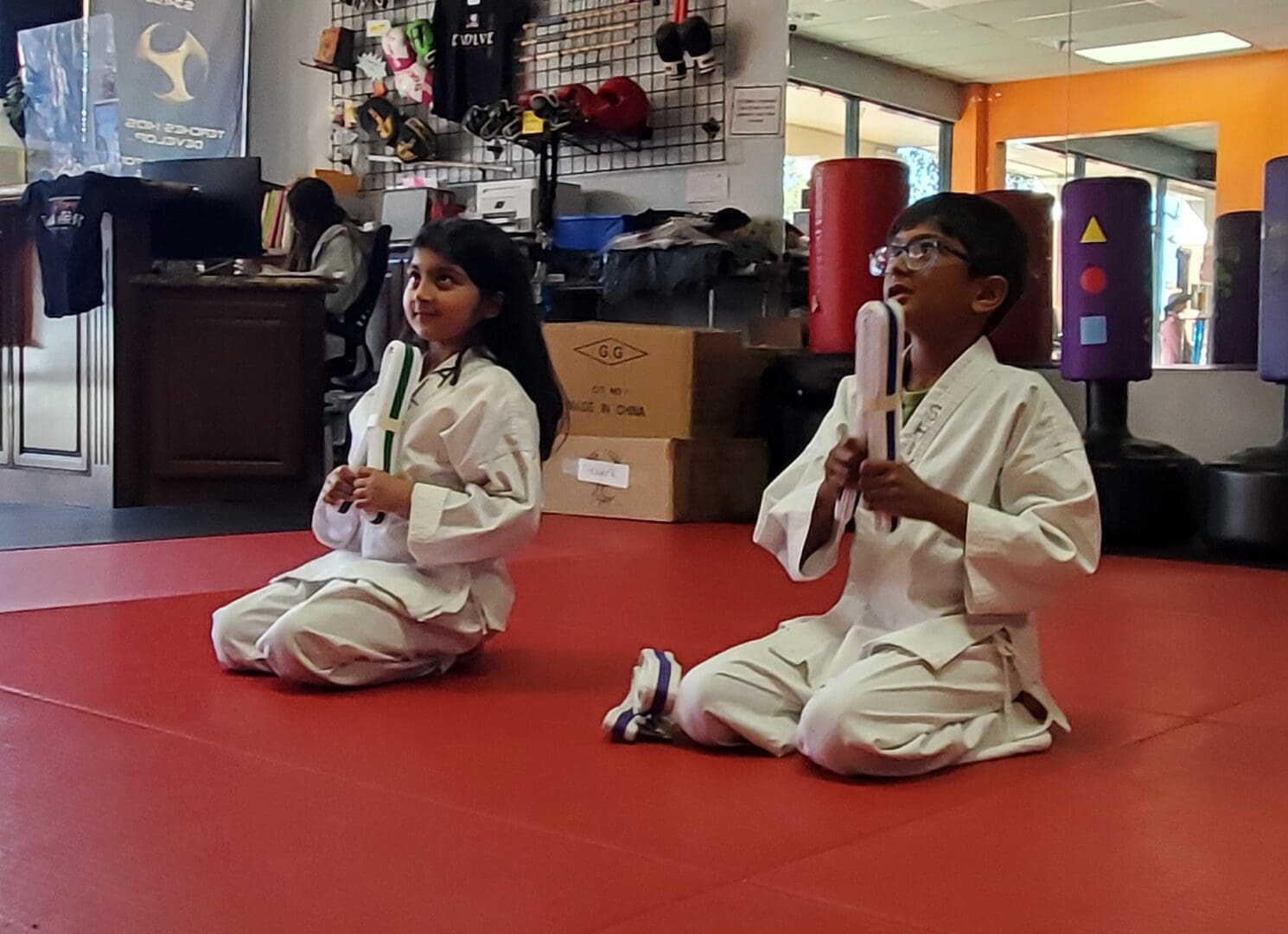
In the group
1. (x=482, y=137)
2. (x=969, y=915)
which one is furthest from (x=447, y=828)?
(x=482, y=137)

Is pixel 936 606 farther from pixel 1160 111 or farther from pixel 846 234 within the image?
pixel 1160 111

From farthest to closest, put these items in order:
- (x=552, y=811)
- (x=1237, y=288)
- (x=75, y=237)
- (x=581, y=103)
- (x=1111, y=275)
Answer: (x=581, y=103) → (x=75, y=237) → (x=1237, y=288) → (x=1111, y=275) → (x=552, y=811)

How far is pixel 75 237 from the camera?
5.10 m

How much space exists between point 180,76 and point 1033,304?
15.5 ft

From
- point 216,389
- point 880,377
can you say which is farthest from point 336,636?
point 216,389

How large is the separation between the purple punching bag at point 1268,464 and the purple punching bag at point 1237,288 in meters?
0.56

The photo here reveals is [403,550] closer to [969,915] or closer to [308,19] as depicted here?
[969,915]

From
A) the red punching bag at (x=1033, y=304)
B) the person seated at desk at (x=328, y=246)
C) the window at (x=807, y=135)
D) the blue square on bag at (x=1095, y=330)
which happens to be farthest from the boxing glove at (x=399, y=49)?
the blue square on bag at (x=1095, y=330)

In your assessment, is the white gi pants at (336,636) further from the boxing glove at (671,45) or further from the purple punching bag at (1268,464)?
the boxing glove at (671,45)

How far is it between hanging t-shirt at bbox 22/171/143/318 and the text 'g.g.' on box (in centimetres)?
155

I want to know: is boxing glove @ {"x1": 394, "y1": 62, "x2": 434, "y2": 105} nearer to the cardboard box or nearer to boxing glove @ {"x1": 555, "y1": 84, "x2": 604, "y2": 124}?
boxing glove @ {"x1": 555, "y1": 84, "x2": 604, "y2": 124}

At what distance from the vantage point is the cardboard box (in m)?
5.19

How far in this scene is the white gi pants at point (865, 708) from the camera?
5.92ft

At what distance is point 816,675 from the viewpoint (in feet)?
6.50
